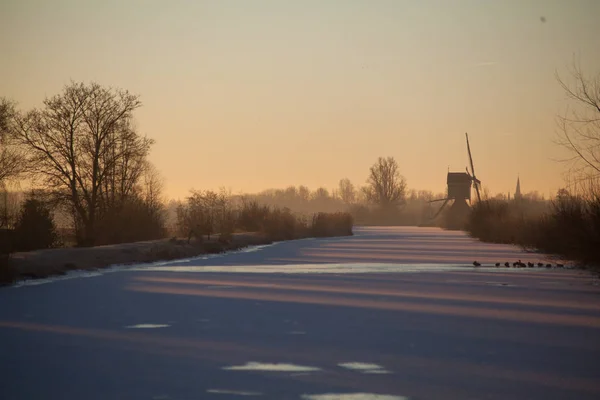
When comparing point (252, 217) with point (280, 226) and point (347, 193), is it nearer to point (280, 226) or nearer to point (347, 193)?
point (280, 226)

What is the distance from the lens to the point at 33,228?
24422mm

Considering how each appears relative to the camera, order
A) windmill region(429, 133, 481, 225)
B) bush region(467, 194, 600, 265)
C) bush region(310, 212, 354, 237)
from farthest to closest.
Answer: windmill region(429, 133, 481, 225), bush region(310, 212, 354, 237), bush region(467, 194, 600, 265)

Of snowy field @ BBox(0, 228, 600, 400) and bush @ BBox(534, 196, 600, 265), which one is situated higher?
bush @ BBox(534, 196, 600, 265)

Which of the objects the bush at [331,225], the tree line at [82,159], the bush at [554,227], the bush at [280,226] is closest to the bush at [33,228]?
the tree line at [82,159]

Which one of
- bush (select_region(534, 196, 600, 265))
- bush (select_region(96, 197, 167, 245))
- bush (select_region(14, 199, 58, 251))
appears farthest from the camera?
bush (select_region(96, 197, 167, 245))

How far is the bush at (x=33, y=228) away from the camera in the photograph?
2395 cm

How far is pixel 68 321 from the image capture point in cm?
873

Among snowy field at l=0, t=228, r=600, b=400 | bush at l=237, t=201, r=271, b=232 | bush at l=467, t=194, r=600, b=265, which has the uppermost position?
bush at l=237, t=201, r=271, b=232

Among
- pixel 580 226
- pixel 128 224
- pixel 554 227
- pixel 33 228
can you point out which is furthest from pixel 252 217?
pixel 580 226

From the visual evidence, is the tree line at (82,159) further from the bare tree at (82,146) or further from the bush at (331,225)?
the bush at (331,225)

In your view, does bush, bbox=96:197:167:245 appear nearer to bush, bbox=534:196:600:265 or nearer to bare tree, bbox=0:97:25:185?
bare tree, bbox=0:97:25:185

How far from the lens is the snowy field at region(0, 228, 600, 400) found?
17.4ft

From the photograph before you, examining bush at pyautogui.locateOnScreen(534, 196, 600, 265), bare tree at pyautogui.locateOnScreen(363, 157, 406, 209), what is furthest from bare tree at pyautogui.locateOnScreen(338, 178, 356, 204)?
bush at pyautogui.locateOnScreen(534, 196, 600, 265)

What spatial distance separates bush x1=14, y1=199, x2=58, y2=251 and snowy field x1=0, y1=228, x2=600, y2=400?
415 inches
